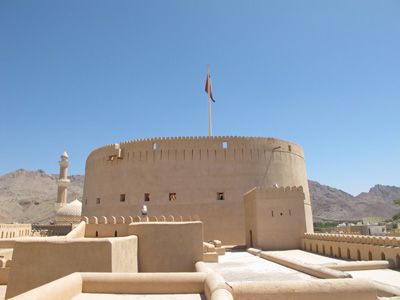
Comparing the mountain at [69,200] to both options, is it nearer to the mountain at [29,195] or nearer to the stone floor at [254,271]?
the mountain at [29,195]

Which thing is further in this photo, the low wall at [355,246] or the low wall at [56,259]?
the low wall at [355,246]

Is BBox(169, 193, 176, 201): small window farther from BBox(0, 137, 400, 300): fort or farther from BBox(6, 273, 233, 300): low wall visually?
BBox(6, 273, 233, 300): low wall

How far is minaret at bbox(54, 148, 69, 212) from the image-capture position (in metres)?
32.6

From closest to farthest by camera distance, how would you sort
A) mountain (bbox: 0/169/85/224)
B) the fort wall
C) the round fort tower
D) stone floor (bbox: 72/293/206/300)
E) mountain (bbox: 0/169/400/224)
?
stone floor (bbox: 72/293/206/300) → the fort wall → the round fort tower → mountain (bbox: 0/169/85/224) → mountain (bbox: 0/169/400/224)

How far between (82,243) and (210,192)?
Result: 12324 mm

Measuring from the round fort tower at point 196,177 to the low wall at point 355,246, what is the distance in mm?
5847

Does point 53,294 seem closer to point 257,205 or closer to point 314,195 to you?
point 257,205

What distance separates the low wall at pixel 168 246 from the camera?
30.7 ft

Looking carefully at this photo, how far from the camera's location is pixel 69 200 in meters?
78.4

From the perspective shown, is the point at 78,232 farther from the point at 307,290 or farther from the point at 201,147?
the point at 201,147

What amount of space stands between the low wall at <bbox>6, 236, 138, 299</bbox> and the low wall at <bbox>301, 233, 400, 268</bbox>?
7.58m

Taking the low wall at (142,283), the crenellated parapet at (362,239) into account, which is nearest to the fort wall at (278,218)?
the crenellated parapet at (362,239)

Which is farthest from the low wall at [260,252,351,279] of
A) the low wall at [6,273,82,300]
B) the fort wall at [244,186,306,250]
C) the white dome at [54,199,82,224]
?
the white dome at [54,199,82,224]

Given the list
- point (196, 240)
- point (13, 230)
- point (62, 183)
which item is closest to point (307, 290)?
point (196, 240)
